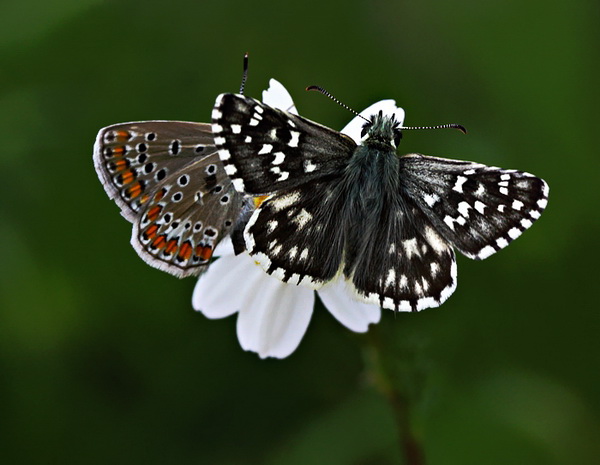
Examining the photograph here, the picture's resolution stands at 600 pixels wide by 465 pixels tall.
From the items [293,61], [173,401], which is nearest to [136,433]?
[173,401]

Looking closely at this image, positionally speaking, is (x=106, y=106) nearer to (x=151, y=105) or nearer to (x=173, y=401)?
(x=151, y=105)

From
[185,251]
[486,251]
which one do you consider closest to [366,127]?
[486,251]

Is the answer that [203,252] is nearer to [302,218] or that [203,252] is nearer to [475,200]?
[302,218]

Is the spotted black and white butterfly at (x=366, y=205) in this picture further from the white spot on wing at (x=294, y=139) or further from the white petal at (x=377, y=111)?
the white petal at (x=377, y=111)

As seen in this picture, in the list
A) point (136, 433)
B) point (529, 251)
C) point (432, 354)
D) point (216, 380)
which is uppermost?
point (529, 251)

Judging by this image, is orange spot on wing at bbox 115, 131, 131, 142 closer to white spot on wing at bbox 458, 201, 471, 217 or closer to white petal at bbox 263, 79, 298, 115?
white petal at bbox 263, 79, 298, 115

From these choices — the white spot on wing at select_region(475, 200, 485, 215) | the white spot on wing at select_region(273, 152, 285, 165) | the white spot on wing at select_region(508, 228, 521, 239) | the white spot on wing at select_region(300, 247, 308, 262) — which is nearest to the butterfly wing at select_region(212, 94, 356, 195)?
the white spot on wing at select_region(273, 152, 285, 165)

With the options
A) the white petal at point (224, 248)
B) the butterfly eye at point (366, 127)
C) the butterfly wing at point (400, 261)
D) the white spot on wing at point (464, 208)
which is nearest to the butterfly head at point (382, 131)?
the butterfly eye at point (366, 127)
